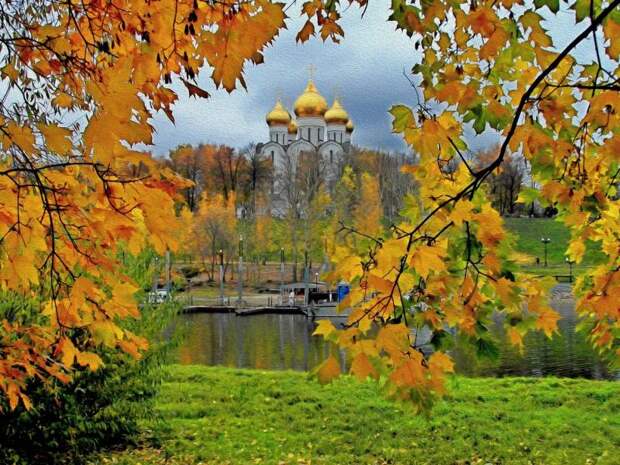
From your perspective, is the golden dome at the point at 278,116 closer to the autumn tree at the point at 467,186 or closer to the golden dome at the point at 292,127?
the golden dome at the point at 292,127

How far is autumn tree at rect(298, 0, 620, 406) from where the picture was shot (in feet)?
6.56

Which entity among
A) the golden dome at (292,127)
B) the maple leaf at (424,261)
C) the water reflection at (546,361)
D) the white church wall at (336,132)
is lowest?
the water reflection at (546,361)

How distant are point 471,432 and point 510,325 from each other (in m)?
3.67

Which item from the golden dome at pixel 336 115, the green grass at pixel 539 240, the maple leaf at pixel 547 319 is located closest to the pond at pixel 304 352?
the maple leaf at pixel 547 319

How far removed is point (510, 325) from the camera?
250cm

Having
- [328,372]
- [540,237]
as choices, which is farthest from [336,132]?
[328,372]

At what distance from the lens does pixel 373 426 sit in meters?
5.98

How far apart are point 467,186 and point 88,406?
13.4 feet

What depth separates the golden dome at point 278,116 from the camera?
57281mm

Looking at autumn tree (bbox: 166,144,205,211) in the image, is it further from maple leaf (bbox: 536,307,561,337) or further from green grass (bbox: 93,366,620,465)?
maple leaf (bbox: 536,307,561,337)

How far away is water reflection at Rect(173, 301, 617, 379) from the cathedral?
34.8m

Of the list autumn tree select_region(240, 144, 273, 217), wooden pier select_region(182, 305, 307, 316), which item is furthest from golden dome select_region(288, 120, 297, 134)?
wooden pier select_region(182, 305, 307, 316)

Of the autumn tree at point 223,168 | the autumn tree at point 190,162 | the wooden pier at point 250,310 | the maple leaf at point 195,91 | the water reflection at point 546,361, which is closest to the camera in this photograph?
the maple leaf at point 195,91

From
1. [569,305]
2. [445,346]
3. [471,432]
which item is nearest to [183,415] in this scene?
[471,432]
